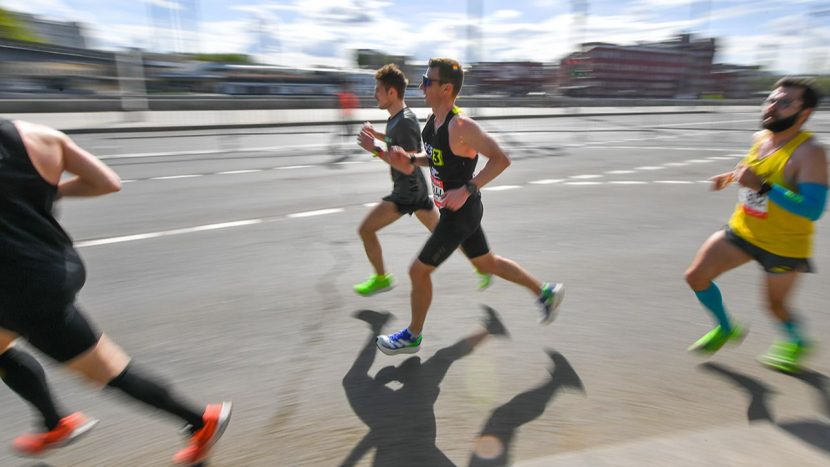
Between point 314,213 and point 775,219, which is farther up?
point 775,219

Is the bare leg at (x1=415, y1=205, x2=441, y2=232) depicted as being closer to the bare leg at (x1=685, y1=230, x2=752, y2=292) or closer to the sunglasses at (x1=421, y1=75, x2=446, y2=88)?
the sunglasses at (x1=421, y1=75, x2=446, y2=88)

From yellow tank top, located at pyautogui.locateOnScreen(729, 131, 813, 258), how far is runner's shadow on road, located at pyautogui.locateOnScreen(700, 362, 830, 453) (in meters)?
0.73

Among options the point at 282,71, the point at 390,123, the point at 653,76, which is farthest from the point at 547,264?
the point at 653,76

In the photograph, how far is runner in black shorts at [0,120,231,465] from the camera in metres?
1.89

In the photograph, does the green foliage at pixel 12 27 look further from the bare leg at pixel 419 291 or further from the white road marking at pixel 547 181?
the bare leg at pixel 419 291

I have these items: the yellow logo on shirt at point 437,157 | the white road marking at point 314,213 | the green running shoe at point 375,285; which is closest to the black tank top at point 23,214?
the yellow logo on shirt at point 437,157

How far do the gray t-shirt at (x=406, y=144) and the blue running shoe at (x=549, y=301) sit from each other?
1.28 meters

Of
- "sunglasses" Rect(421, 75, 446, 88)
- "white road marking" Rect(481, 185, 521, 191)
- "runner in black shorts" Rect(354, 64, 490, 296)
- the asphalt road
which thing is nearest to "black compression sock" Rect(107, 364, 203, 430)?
the asphalt road

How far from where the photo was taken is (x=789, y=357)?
10.6ft

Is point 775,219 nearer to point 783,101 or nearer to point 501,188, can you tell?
point 783,101

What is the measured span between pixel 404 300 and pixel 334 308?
590 mm

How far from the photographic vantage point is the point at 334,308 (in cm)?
425

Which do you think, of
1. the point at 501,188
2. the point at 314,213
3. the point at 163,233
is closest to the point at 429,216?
the point at 314,213

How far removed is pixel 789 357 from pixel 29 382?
403 cm
